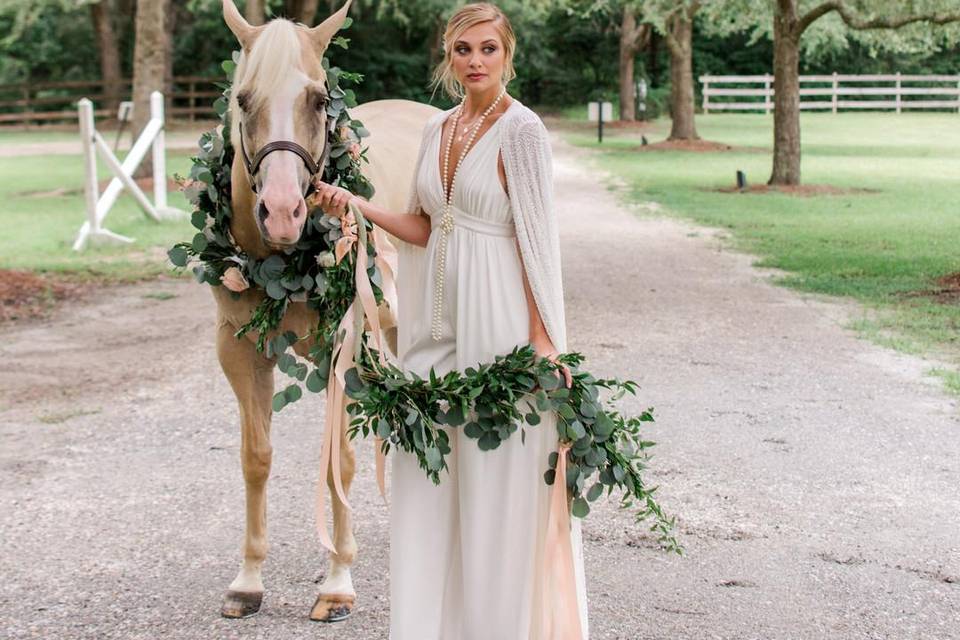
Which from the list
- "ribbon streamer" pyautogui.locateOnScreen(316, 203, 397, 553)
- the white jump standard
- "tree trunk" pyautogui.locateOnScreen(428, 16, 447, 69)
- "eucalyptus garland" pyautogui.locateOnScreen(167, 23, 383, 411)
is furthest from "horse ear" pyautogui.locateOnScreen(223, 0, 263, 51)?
"tree trunk" pyautogui.locateOnScreen(428, 16, 447, 69)

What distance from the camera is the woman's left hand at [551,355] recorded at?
3594 millimetres

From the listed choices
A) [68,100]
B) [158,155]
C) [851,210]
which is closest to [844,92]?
[68,100]

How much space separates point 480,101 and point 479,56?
0.15 meters

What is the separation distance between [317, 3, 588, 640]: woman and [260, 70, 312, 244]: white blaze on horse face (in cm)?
39

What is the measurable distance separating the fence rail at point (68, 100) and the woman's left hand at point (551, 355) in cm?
3675

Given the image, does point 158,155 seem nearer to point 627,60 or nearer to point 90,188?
point 90,188

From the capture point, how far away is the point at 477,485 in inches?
143

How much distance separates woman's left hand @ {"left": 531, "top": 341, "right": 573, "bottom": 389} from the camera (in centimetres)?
359

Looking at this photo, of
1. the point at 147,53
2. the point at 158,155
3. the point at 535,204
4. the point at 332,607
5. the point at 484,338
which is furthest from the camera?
the point at 147,53

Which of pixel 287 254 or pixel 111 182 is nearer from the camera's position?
pixel 287 254

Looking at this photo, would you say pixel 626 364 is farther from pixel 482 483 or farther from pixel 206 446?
pixel 482 483

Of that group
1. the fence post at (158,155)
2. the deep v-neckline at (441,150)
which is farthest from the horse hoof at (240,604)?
the fence post at (158,155)

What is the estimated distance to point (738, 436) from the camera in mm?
6934

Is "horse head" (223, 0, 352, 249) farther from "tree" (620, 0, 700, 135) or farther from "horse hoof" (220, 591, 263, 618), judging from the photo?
"tree" (620, 0, 700, 135)
